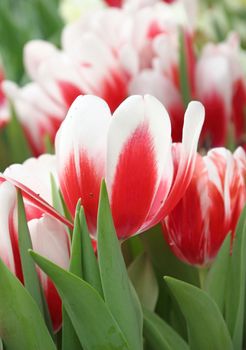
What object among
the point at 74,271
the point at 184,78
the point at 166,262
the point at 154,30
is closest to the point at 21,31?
the point at 154,30

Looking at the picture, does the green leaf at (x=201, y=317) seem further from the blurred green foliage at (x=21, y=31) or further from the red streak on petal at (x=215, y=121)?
the blurred green foliage at (x=21, y=31)

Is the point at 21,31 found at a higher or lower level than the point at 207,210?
higher

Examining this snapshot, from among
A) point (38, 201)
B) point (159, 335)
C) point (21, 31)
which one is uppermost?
point (21, 31)

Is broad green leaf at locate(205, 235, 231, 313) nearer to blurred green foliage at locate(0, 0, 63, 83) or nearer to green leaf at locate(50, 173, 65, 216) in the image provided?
green leaf at locate(50, 173, 65, 216)

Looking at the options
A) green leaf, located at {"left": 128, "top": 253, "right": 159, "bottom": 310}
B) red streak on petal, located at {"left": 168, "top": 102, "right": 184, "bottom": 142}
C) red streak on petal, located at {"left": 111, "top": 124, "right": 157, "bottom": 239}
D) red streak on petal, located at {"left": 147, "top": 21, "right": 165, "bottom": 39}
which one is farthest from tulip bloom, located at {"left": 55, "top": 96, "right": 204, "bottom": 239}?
red streak on petal, located at {"left": 147, "top": 21, "right": 165, "bottom": 39}

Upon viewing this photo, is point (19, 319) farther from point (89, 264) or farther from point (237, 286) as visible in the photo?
point (237, 286)

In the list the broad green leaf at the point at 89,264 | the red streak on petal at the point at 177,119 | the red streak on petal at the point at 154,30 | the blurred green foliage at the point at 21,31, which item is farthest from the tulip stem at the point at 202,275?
the blurred green foliage at the point at 21,31
